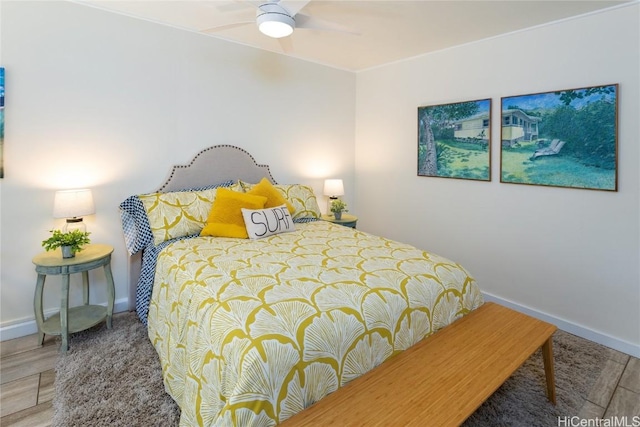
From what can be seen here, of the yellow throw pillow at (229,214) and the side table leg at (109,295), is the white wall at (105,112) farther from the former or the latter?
the yellow throw pillow at (229,214)

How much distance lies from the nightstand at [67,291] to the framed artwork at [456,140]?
3.15 metres

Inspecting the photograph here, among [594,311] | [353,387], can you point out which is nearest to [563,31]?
[594,311]

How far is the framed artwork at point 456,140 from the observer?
3166mm

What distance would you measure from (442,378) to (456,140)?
255cm

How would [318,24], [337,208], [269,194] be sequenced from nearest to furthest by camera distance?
[318,24]
[269,194]
[337,208]

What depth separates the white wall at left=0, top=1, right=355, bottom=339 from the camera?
8.00 feet

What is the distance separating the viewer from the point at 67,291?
7.60 ft

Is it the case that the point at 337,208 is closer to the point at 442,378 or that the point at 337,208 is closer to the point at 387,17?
the point at 387,17

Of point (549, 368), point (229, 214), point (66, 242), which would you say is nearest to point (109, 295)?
point (66, 242)

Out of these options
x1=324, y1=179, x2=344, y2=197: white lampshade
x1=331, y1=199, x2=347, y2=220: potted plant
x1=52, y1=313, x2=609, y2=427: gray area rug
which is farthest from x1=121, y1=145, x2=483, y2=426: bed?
Answer: x1=324, y1=179, x2=344, y2=197: white lampshade

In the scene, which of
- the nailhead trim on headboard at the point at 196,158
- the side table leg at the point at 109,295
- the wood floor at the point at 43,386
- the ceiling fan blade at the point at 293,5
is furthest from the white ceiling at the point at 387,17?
the wood floor at the point at 43,386

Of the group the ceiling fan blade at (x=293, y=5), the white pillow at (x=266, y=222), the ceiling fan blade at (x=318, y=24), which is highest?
the ceiling fan blade at (x=318, y=24)

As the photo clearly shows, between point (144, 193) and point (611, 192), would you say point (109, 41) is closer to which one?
point (144, 193)

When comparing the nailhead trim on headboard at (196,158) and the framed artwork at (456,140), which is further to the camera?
the framed artwork at (456,140)
